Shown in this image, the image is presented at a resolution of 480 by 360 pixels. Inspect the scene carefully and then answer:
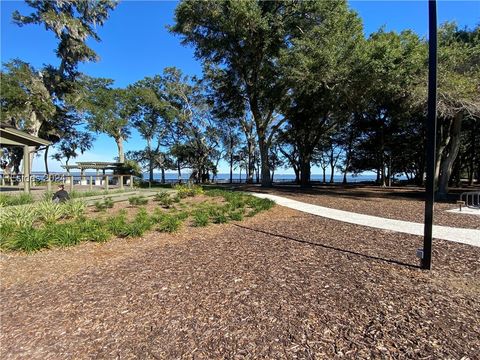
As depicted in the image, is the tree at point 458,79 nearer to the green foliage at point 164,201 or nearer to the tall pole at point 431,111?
the tall pole at point 431,111

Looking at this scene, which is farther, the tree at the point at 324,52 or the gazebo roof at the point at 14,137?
the tree at the point at 324,52

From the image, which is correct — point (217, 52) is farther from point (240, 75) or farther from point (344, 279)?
point (344, 279)

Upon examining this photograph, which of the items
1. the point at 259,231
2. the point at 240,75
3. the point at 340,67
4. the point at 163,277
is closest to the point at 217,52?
the point at 240,75

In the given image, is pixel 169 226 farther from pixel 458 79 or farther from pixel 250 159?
pixel 250 159

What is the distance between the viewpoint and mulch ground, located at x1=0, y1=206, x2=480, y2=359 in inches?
101

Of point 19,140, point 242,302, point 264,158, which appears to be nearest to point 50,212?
point 242,302

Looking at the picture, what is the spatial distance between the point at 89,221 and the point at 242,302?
5.12m

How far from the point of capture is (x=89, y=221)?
7.02 m

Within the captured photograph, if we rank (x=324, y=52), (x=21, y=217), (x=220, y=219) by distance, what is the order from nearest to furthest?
(x=21, y=217) < (x=220, y=219) < (x=324, y=52)

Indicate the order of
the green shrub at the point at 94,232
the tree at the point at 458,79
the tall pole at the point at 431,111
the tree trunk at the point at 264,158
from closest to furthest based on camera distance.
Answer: the tall pole at the point at 431,111
the green shrub at the point at 94,232
the tree at the point at 458,79
the tree trunk at the point at 264,158

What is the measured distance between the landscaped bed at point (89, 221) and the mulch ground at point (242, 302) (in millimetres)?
354

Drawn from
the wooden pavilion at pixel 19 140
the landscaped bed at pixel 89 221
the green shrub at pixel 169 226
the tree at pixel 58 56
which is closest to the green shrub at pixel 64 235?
the landscaped bed at pixel 89 221

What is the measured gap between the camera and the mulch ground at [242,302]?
2.56 m

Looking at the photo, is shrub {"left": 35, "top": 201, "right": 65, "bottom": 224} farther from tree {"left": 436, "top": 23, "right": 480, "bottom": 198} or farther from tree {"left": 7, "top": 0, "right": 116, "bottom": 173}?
tree {"left": 7, "top": 0, "right": 116, "bottom": 173}
